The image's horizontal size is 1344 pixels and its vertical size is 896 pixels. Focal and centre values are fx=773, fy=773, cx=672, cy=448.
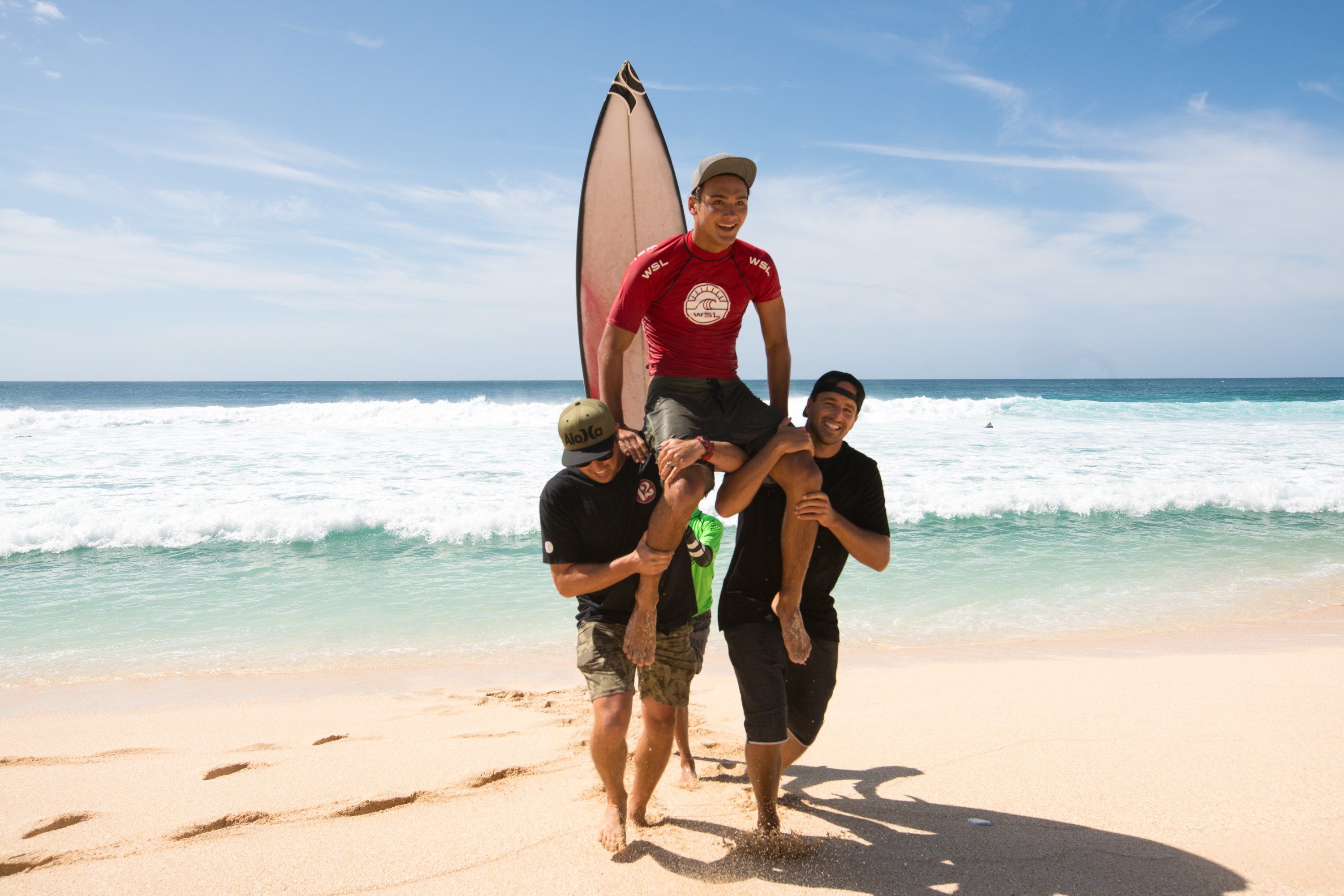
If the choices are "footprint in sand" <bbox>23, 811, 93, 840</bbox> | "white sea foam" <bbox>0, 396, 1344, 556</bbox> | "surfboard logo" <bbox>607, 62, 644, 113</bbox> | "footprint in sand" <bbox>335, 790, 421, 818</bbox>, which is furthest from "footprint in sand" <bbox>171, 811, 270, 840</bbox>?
"white sea foam" <bbox>0, 396, 1344, 556</bbox>

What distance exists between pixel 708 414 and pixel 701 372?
207mm

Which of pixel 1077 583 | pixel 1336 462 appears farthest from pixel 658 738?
pixel 1336 462

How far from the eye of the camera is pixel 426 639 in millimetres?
5941

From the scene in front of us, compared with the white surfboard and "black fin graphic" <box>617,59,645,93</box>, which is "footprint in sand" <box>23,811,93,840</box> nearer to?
the white surfboard

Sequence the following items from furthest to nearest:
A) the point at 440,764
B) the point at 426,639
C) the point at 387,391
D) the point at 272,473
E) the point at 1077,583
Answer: the point at 387,391 → the point at 272,473 → the point at 1077,583 → the point at 426,639 → the point at 440,764

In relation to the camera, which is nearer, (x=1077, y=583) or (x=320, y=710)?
(x=320, y=710)

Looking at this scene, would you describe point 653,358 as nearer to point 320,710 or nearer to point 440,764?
point 440,764

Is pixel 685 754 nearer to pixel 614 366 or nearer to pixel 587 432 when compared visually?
pixel 587 432

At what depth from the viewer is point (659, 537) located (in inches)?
110

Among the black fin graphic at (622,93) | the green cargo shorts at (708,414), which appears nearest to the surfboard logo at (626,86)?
the black fin graphic at (622,93)

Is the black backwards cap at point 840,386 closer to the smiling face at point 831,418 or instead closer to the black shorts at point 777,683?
the smiling face at point 831,418

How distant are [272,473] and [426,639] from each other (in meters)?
8.77

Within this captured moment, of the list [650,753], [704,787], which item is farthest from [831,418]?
[704,787]

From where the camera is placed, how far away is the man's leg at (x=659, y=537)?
2.78 meters
